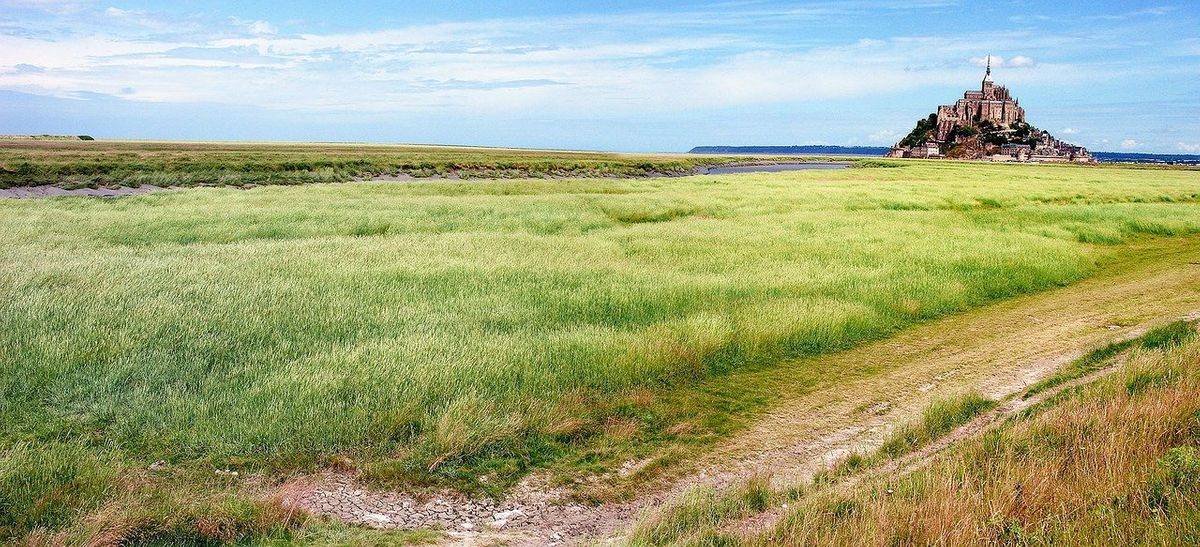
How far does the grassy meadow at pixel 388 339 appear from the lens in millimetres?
6590

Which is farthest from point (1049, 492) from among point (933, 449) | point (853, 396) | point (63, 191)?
point (63, 191)

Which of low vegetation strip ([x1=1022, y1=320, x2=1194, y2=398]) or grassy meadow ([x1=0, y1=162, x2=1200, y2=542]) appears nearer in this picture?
grassy meadow ([x1=0, y1=162, x2=1200, y2=542])

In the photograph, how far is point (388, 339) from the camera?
959 cm

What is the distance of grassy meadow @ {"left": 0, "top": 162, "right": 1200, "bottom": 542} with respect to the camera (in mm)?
6590

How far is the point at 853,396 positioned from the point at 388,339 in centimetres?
651

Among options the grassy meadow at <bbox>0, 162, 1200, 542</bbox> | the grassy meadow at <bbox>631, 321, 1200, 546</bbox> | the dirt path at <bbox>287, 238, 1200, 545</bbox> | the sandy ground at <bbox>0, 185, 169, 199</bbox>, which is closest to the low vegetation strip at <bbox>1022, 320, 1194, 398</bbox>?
the dirt path at <bbox>287, 238, 1200, 545</bbox>

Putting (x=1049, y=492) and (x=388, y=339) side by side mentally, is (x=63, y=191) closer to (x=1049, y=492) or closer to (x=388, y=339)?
(x=388, y=339)

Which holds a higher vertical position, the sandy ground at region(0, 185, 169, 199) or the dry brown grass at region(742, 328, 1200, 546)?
the sandy ground at region(0, 185, 169, 199)

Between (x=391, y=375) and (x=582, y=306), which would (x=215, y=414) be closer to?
(x=391, y=375)

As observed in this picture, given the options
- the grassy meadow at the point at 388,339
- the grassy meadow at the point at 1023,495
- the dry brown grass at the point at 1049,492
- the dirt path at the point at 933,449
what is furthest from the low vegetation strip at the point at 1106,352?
the grassy meadow at the point at 388,339

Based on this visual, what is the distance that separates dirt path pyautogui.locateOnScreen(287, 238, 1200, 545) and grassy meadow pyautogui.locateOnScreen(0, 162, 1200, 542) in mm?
457

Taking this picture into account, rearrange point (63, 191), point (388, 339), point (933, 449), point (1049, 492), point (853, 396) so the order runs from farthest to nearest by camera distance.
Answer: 1. point (63, 191)
2. point (388, 339)
3. point (853, 396)
4. point (933, 449)
5. point (1049, 492)

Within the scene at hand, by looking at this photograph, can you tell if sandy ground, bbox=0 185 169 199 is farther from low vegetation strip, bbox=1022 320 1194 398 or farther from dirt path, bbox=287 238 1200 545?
low vegetation strip, bbox=1022 320 1194 398

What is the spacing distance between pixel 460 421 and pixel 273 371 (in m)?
2.76
